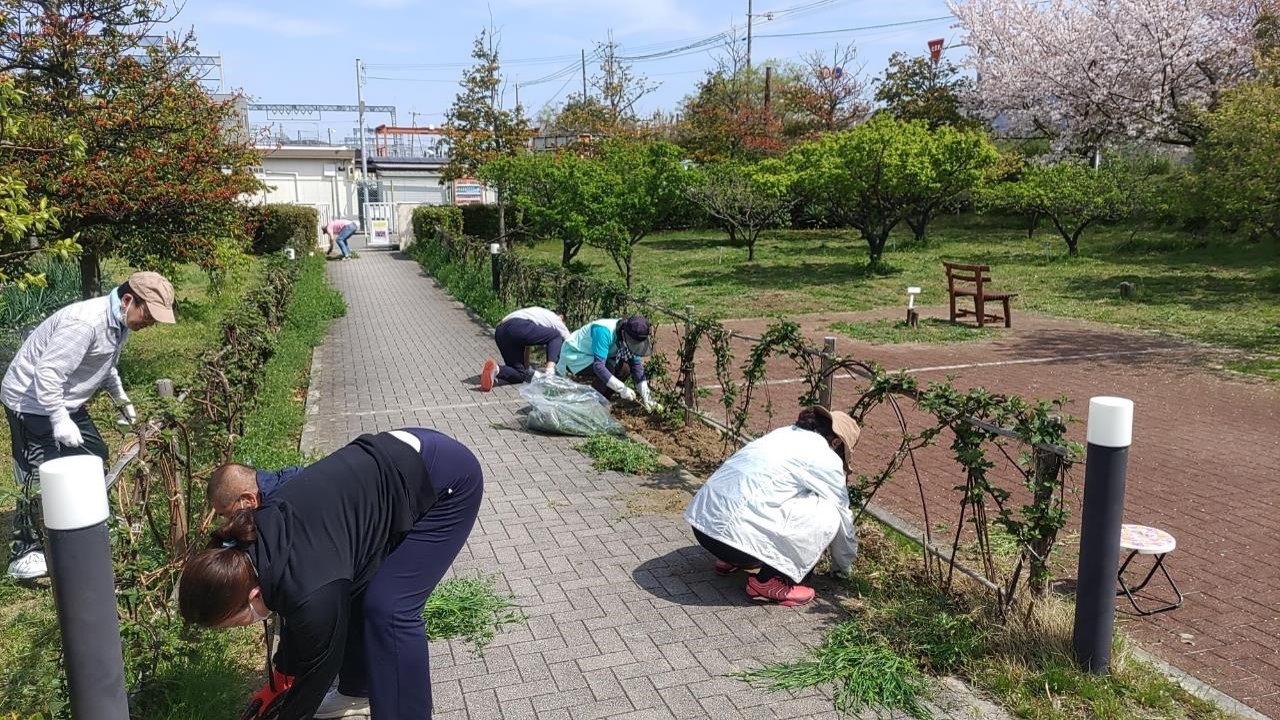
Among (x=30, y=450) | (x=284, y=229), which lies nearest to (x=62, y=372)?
(x=30, y=450)

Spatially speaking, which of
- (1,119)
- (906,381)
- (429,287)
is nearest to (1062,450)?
(906,381)

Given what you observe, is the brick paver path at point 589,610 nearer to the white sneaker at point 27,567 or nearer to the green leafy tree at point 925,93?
the white sneaker at point 27,567

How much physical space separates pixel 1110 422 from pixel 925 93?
→ 32970 millimetres

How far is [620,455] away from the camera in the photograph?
6578 mm

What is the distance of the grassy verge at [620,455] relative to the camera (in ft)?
21.1

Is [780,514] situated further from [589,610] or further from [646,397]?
[646,397]

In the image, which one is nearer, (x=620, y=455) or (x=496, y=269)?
(x=620, y=455)

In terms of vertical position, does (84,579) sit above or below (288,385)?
above

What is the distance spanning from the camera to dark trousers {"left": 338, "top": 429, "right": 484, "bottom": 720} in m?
2.84

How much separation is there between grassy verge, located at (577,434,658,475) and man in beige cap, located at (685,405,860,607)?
2.11 meters

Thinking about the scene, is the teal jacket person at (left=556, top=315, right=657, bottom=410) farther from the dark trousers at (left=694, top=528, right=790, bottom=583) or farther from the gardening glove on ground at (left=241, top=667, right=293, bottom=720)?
the gardening glove on ground at (left=241, top=667, right=293, bottom=720)

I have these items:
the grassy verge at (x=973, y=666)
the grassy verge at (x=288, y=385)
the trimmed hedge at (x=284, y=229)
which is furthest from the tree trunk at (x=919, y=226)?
the grassy verge at (x=973, y=666)

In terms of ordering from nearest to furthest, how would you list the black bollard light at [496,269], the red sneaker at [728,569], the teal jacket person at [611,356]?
the red sneaker at [728,569]
the teal jacket person at [611,356]
the black bollard light at [496,269]

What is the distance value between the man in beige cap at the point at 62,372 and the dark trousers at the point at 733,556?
270 centimetres
